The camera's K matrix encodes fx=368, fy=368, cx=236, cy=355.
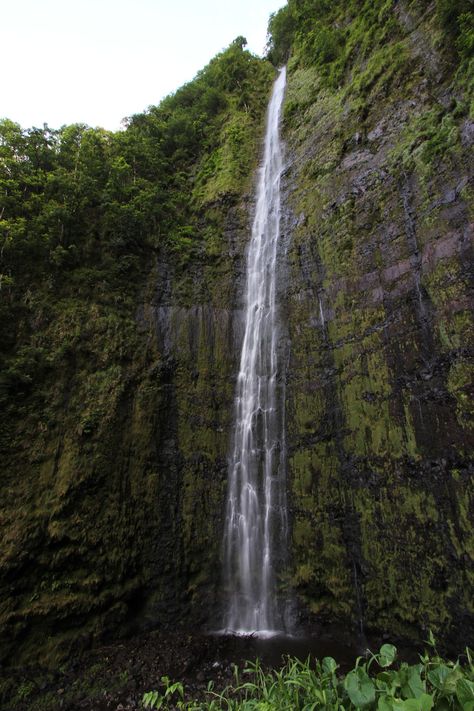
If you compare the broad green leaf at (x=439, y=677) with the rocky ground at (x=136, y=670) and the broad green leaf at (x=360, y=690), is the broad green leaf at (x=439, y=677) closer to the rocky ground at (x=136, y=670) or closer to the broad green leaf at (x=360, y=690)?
the broad green leaf at (x=360, y=690)

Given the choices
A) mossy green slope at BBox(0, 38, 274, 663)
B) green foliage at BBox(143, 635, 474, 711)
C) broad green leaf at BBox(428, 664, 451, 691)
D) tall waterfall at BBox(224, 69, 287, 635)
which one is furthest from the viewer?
tall waterfall at BBox(224, 69, 287, 635)

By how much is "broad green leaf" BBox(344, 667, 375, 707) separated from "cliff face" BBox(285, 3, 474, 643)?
357cm

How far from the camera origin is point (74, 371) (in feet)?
28.0

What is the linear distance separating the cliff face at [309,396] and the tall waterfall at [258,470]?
342 mm

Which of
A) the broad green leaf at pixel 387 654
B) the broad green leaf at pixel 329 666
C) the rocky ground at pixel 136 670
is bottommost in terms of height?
the rocky ground at pixel 136 670

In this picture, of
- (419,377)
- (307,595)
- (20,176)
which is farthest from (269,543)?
(20,176)

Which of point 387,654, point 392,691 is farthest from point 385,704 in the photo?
point 387,654

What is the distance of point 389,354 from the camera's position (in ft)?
21.3

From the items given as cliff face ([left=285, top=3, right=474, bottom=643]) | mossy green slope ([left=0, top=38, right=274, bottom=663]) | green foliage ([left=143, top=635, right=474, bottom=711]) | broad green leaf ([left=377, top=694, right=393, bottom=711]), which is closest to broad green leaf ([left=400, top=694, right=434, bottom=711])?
green foliage ([left=143, top=635, right=474, bottom=711])

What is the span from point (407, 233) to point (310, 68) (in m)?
9.48

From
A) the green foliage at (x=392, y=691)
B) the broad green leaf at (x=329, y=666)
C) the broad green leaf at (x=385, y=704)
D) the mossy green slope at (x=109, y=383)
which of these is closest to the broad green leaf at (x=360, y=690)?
Answer: the green foliage at (x=392, y=691)

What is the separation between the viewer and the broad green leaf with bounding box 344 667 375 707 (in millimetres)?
2166

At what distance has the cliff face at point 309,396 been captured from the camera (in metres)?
5.75

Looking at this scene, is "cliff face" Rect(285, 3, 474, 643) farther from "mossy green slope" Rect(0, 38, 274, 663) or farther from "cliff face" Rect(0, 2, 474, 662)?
"mossy green slope" Rect(0, 38, 274, 663)
